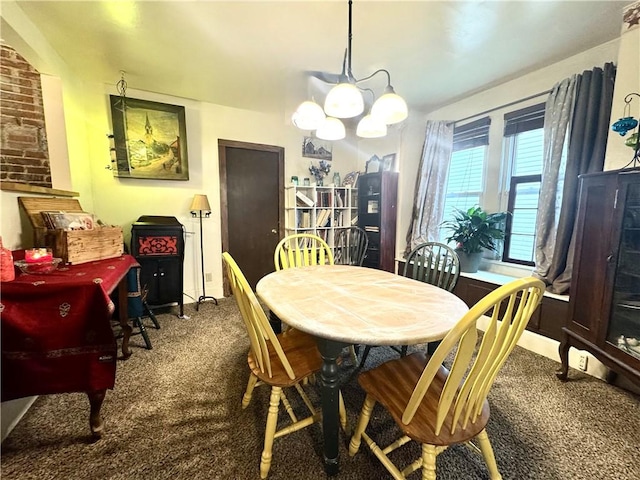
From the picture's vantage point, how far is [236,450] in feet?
4.08

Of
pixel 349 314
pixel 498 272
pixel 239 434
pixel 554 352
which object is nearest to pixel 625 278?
pixel 554 352

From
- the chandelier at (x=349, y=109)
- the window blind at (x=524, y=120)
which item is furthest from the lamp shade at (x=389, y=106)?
the window blind at (x=524, y=120)

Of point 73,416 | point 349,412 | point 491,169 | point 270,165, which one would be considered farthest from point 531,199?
point 73,416

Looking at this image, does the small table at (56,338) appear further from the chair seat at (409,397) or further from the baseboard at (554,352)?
the baseboard at (554,352)

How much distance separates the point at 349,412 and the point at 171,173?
116 inches

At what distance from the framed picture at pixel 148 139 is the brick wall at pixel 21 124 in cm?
73

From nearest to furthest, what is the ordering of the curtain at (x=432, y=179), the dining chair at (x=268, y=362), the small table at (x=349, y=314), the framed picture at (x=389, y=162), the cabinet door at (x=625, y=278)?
the small table at (x=349, y=314), the dining chair at (x=268, y=362), the cabinet door at (x=625, y=278), the curtain at (x=432, y=179), the framed picture at (x=389, y=162)

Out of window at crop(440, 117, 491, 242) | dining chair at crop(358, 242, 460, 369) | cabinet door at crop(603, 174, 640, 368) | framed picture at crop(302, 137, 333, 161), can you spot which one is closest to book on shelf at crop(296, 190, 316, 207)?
framed picture at crop(302, 137, 333, 161)

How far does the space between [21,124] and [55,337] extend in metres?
1.72

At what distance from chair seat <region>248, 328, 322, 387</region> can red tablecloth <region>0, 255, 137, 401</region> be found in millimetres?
707

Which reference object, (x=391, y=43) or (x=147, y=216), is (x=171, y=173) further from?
(x=391, y=43)

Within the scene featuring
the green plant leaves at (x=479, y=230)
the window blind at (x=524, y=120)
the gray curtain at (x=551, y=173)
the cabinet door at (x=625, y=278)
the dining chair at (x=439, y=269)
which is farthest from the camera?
the green plant leaves at (x=479, y=230)

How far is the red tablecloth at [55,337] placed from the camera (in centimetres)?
111

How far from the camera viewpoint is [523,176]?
2.60 meters
